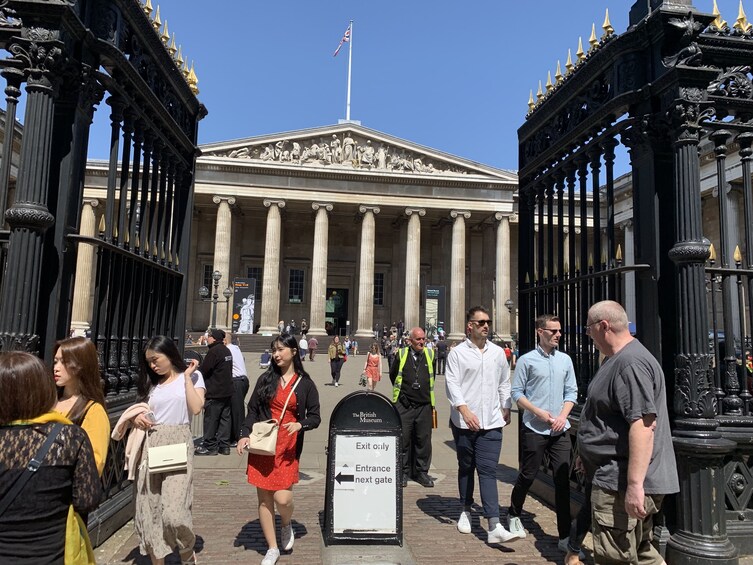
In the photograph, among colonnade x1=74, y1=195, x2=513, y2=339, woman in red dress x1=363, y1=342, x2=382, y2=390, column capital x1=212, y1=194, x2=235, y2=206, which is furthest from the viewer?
column capital x1=212, y1=194, x2=235, y2=206

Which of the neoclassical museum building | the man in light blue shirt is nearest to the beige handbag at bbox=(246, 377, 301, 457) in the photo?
the man in light blue shirt

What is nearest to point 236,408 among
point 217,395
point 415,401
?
point 217,395

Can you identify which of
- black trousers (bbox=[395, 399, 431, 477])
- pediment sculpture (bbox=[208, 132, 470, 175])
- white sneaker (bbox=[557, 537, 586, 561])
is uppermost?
pediment sculpture (bbox=[208, 132, 470, 175])

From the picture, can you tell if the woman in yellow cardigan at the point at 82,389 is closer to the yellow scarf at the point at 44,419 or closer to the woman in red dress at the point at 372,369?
the yellow scarf at the point at 44,419

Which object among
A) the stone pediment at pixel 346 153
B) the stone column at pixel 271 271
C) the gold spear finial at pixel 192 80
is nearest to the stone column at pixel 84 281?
the stone pediment at pixel 346 153

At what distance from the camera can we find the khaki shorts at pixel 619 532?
313 centimetres

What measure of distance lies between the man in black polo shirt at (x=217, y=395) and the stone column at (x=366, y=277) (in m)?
31.9

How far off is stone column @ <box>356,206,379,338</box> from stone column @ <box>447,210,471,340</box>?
6.35 meters

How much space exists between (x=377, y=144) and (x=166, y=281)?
38.8m

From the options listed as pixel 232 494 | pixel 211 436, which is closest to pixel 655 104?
pixel 232 494

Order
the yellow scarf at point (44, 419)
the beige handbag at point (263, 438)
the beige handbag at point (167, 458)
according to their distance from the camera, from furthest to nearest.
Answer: the beige handbag at point (263, 438), the beige handbag at point (167, 458), the yellow scarf at point (44, 419)

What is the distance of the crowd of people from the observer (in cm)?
230

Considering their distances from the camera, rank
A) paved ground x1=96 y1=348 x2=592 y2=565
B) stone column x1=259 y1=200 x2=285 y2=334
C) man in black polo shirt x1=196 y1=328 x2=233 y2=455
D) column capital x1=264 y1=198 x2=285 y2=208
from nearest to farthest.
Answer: paved ground x1=96 y1=348 x2=592 y2=565, man in black polo shirt x1=196 y1=328 x2=233 y2=455, stone column x1=259 y1=200 x2=285 y2=334, column capital x1=264 y1=198 x2=285 y2=208

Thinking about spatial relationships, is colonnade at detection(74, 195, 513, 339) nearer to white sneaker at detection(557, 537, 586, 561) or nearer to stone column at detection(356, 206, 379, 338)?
stone column at detection(356, 206, 379, 338)
